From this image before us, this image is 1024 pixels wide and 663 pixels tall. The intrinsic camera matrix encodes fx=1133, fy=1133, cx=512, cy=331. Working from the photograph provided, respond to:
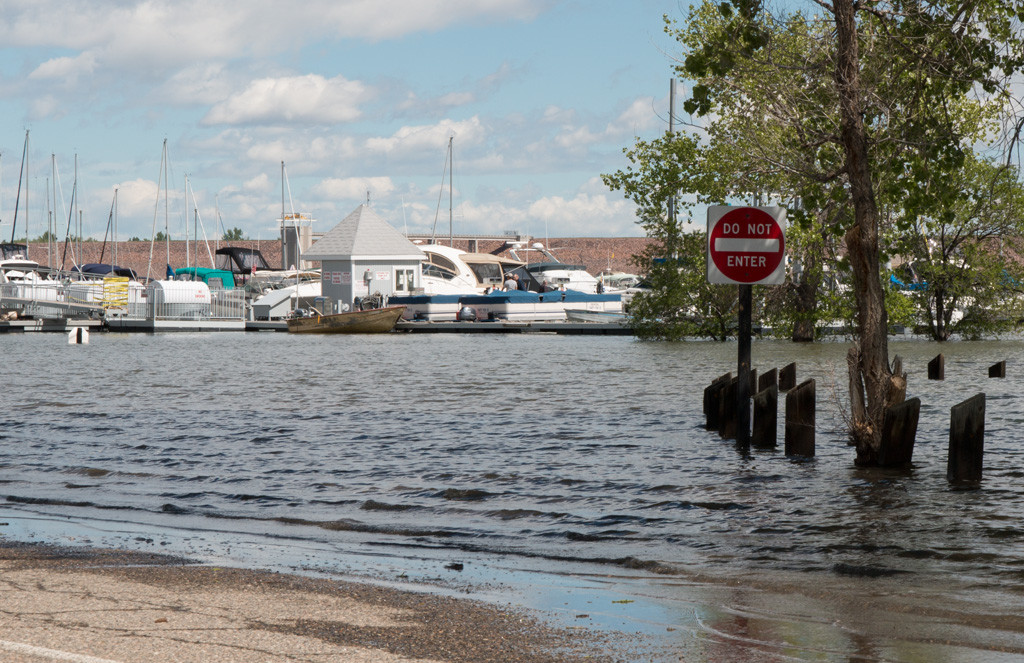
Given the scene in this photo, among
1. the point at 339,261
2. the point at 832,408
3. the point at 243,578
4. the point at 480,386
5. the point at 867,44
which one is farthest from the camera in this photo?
the point at 339,261

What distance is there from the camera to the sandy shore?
16.7 ft

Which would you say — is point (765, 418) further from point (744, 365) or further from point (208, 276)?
point (208, 276)

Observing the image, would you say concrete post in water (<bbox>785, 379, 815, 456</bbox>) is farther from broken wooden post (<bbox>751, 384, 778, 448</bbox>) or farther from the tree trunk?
the tree trunk

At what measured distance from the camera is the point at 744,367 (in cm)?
1272

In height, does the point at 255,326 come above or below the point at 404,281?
below

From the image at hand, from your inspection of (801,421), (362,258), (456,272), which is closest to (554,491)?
(801,421)

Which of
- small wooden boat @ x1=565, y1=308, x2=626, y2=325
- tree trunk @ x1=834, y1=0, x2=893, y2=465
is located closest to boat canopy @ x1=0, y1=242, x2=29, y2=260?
small wooden boat @ x1=565, y1=308, x2=626, y2=325

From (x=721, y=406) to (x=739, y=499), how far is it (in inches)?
188

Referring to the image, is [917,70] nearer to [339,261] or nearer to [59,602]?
[59,602]

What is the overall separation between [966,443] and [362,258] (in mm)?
49328

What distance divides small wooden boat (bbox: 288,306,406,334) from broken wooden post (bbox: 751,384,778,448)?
40388mm

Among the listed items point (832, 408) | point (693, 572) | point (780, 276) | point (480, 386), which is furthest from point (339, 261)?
point (693, 572)

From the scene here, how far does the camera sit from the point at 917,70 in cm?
1091

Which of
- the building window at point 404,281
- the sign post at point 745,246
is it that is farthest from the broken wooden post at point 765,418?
the building window at point 404,281
